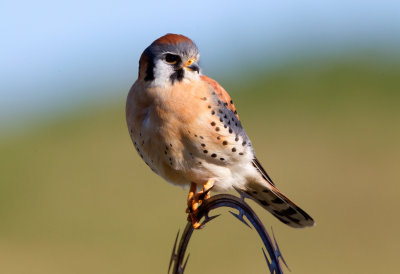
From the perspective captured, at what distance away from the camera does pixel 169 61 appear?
16.0 ft

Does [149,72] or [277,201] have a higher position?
[149,72]

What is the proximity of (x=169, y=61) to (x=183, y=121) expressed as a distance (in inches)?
14.3

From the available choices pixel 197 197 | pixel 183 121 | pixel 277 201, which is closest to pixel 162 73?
pixel 183 121

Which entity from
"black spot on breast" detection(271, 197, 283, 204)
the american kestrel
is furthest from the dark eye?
"black spot on breast" detection(271, 197, 283, 204)

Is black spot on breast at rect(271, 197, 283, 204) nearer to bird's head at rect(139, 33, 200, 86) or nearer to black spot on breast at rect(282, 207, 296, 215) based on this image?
black spot on breast at rect(282, 207, 296, 215)

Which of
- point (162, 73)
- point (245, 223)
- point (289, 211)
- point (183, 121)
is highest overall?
point (162, 73)

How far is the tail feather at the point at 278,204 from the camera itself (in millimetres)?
5500

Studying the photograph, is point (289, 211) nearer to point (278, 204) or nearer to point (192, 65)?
point (278, 204)

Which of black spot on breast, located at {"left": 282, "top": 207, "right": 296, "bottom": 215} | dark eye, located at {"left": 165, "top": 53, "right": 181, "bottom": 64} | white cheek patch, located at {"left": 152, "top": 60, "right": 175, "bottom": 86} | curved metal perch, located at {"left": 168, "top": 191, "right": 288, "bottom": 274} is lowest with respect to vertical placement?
curved metal perch, located at {"left": 168, "top": 191, "right": 288, "bottom": 274}

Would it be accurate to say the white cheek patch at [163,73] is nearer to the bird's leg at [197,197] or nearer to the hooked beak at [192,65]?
the hooked beak at [192,65]

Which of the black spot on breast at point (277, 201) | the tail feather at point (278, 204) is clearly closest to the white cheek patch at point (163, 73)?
the tail feather at point (278, 204)

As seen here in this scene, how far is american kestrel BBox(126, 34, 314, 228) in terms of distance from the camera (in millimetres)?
4848

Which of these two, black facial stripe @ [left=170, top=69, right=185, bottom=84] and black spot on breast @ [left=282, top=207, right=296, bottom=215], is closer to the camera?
black facial stripe @ [left=170, top=69, right=185, bottom=84]

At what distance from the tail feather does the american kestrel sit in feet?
1.48
